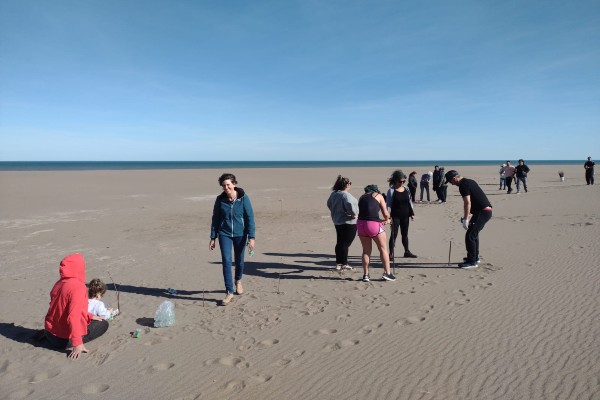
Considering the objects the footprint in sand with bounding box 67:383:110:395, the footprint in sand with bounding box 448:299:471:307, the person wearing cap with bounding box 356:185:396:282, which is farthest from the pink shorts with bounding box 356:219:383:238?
the footprint in sand with bounding box 67:383:110:395

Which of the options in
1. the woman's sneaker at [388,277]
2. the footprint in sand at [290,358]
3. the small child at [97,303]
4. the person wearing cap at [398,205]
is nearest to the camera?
the footprint in sand at [290,358]

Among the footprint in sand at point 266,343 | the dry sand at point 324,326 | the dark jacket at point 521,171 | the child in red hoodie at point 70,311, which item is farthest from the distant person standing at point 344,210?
the dark jacket at point 521,171

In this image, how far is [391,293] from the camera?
5895 mm

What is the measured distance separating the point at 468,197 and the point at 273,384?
16.3 ft

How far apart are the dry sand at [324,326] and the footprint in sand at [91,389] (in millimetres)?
11

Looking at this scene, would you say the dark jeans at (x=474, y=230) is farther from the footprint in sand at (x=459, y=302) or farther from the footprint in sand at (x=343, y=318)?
the footprint in sand at (x=343, y=318)

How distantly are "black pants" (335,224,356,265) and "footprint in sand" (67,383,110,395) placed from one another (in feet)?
14.8

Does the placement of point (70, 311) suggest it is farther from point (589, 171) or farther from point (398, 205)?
point (589, 171)

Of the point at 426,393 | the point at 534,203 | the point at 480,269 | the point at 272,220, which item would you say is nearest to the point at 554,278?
the point at 480,269

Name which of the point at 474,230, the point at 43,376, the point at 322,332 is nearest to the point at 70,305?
the point at 43,376

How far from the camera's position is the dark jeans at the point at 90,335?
171 inches

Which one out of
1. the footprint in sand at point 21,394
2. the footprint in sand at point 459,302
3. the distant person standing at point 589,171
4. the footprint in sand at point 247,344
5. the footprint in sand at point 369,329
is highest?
the distant person standing at point 589,171

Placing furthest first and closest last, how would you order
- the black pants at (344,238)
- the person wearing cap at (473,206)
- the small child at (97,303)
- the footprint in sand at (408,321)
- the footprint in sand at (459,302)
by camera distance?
the black pants at (344,238)
the person wearing cap at (473,206)
the footprint in sand at (459,302)
the small child at (97,303)
the footprint in sand at (408,321)

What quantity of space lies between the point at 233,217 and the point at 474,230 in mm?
4391
